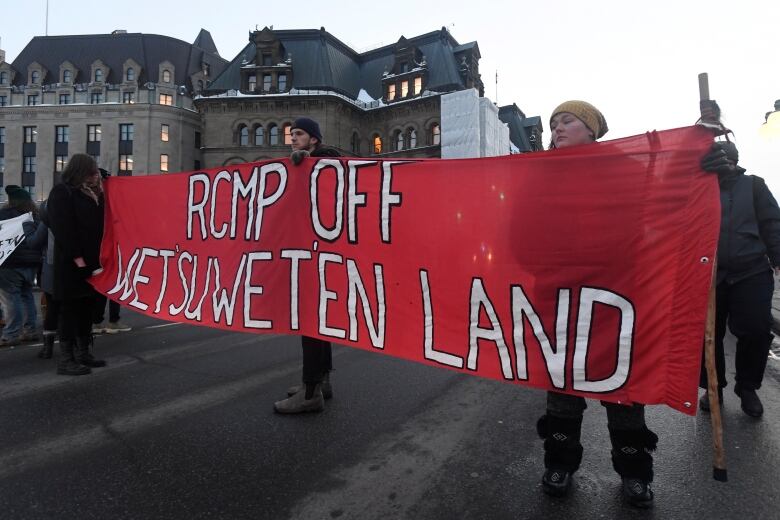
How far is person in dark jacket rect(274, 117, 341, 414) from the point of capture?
3.48 metres

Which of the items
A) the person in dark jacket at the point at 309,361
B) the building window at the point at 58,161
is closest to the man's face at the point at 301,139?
the person in dark jacket at the point at 309,361

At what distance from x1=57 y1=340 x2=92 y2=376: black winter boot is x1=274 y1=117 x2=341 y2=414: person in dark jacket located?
7.68ft

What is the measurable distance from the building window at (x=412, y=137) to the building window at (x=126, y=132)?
30.1 meters

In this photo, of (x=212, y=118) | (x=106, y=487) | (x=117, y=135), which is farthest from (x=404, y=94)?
(x=106, y=487)

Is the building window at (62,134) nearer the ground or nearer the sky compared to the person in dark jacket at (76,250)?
nearer the sky

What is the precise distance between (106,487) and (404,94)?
38.5 meters

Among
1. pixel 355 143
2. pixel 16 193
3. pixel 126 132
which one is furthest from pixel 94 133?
pixel 16 193

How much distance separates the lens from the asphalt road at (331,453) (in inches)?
88.4

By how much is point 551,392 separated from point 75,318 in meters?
4.66

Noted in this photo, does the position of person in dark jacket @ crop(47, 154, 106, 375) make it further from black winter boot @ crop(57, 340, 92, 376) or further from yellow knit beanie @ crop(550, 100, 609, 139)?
yellow knit beanie @ crop(550, 100, 609, 139)

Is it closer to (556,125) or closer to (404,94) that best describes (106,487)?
(556,125)

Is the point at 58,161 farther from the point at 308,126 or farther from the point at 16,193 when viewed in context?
the point at 308,126

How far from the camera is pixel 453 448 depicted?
293 cm

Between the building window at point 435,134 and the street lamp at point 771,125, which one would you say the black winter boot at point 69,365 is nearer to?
the street lamp at point 771,125
